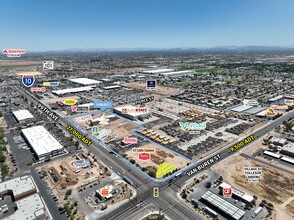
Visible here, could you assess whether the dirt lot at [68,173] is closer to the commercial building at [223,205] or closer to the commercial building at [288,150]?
the commercial building at [223,205]

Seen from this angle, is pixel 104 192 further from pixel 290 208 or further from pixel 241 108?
pixel 241 108

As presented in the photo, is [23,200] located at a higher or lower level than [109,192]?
higher

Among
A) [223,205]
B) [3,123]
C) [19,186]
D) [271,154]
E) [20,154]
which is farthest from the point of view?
[3,123]

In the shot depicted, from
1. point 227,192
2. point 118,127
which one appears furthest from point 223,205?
point 118,127

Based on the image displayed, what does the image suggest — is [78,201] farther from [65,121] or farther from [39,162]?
[65,121]

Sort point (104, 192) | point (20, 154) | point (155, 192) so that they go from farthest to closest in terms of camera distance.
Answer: point (20, 154) → point (155, 192) → point (104, 192)

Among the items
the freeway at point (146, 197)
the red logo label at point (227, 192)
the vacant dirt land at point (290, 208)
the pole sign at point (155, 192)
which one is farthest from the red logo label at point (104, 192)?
the vacant dirt land at point (290, 208)

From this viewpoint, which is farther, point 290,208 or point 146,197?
point 146,197
